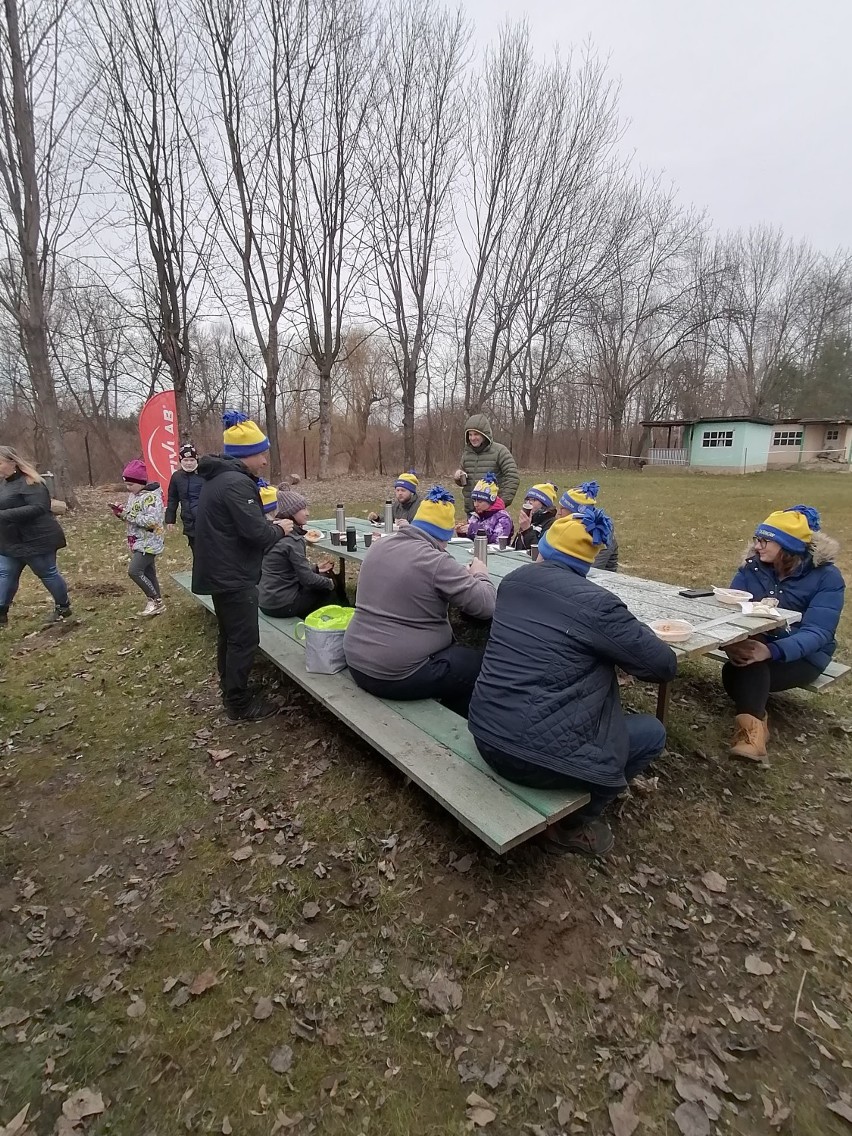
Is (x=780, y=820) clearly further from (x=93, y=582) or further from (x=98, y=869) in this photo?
(x=93, y=582)

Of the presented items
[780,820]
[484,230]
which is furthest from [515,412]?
[780,820]

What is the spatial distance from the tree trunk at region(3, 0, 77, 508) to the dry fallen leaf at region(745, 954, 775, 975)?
46.4ft

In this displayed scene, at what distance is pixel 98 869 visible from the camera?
2850 mm

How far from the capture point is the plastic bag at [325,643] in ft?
12.1

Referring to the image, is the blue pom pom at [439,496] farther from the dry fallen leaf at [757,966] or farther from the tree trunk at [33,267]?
the tree trunk at [33,267]

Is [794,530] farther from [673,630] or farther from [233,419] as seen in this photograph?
[233,419]

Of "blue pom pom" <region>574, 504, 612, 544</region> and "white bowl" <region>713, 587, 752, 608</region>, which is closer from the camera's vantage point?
"blue pom pom" <region>574, 504, 612, 544</region>

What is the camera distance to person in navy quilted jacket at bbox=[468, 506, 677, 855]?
2357mm

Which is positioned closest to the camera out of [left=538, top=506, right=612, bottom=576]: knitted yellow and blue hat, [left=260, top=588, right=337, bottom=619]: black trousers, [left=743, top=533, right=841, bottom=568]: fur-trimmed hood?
[left=538, top=506, right=612, bottom=576]: knitted yellow and blue hat

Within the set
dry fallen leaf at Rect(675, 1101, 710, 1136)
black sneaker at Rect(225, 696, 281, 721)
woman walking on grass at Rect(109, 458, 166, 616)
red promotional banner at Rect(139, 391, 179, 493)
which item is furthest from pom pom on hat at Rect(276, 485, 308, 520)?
red promotional banner at Rect(139, 391, 179, 493)

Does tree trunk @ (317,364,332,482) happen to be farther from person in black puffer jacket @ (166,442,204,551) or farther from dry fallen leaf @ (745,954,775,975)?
dry fallen leaf @ (745,954,775,975)

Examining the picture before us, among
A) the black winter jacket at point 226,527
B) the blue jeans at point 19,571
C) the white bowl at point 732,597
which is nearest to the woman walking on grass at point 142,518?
the blue jeans at point 19,571

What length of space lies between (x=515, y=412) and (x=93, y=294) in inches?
820

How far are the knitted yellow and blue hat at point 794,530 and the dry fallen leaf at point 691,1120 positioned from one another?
287 cm
